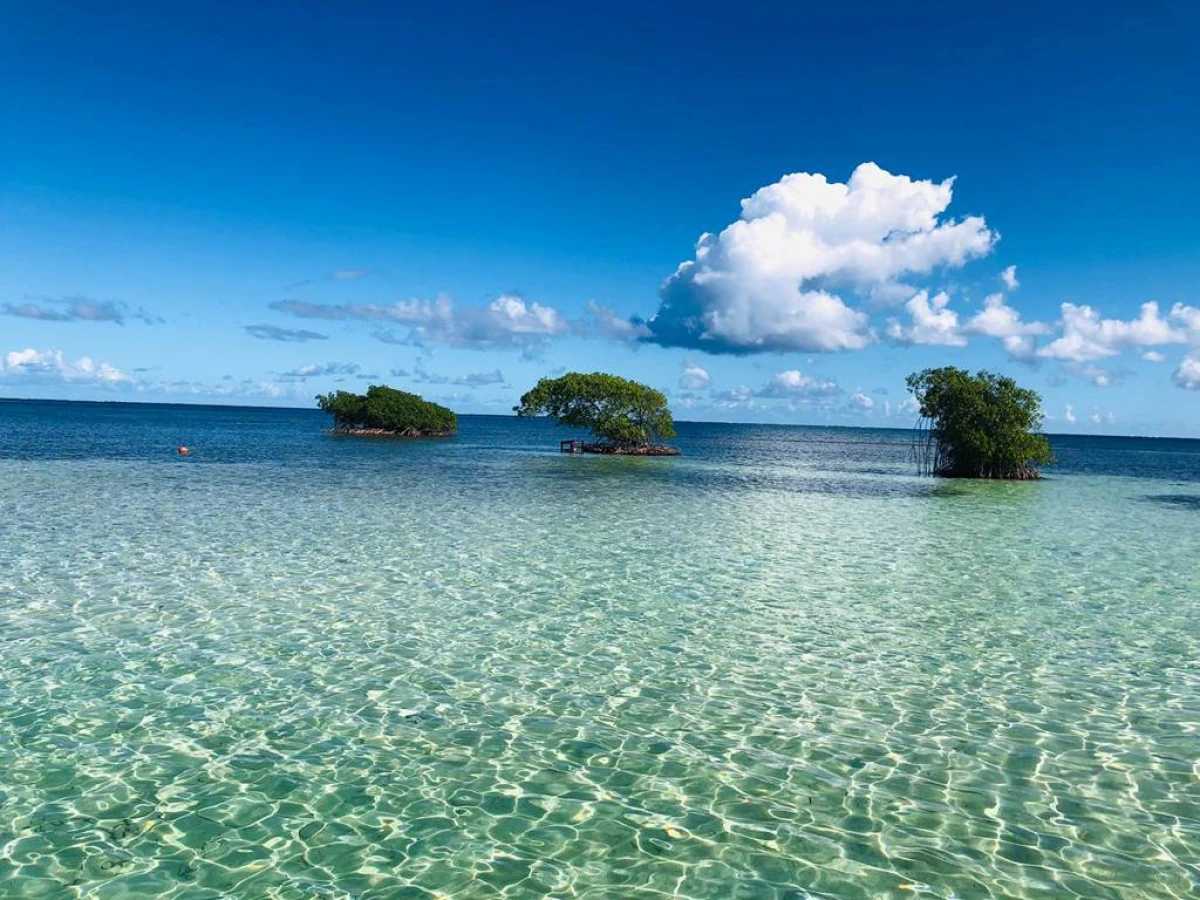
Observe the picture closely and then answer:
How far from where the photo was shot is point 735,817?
28.4ft

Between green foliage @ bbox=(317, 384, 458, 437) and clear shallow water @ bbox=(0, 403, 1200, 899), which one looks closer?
clear shallow water @ bbox=(0, 403, 1200, 899)

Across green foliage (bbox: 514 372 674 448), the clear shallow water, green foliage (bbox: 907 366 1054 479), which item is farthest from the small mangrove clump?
the clear shallow water

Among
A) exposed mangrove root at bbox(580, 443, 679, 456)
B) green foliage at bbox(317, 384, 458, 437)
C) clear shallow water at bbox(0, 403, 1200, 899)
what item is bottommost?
clear shallow water at bbox(0, 403, 1200, 899)

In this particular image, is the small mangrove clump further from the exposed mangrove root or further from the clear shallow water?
the clear shallow water

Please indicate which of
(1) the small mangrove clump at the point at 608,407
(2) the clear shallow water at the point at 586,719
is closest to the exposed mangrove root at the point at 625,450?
(1) the small mangrove clump at the point at 608,407

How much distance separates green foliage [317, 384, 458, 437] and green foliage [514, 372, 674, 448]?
113ft

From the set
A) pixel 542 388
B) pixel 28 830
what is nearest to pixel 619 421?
pixel 542 388

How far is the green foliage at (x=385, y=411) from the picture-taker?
117250 millimetres

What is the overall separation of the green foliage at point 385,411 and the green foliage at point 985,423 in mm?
73125

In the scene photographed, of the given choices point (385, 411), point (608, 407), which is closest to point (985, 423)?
point (608, 407)

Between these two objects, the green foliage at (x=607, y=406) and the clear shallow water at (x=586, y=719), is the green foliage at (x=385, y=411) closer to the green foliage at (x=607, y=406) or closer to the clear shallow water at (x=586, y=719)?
the green foliage at (x=607, y=406)

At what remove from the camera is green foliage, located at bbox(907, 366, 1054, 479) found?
210 ft

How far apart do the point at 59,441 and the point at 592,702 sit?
94.4m

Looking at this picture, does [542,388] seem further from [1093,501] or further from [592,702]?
[592,702]
